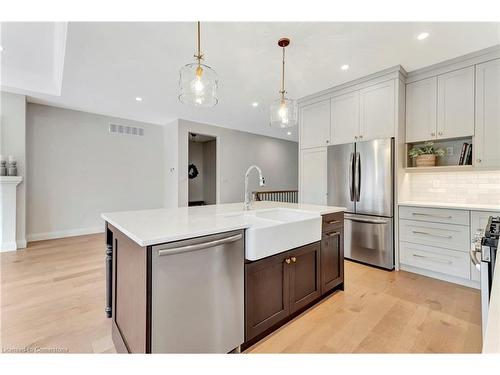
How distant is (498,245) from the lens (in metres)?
1.15

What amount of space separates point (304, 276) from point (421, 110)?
275 cm

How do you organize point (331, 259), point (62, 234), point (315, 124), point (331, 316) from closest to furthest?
1. point (331, 316)
2. point (331, 259)
3. point (315, 124)
4. point (62, 234)

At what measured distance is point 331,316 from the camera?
204cm

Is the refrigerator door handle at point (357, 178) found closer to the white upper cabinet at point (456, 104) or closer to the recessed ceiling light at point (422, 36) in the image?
the white upper cabinet at point (456, 104)

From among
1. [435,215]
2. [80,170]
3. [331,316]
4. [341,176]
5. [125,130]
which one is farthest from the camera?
[125,130]

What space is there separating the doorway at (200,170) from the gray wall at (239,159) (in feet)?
4.68

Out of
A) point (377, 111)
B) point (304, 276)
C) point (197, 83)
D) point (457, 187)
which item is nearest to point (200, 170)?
point (377, 111)

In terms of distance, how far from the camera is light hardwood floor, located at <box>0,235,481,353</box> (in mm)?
1680

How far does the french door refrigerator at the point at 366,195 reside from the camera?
3.04m

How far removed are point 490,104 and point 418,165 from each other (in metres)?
0.93

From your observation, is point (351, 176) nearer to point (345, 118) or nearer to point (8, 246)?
point (345, 118)

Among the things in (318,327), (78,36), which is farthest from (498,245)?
(78,36)

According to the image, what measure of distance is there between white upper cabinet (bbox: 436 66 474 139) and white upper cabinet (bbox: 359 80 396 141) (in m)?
0.54
